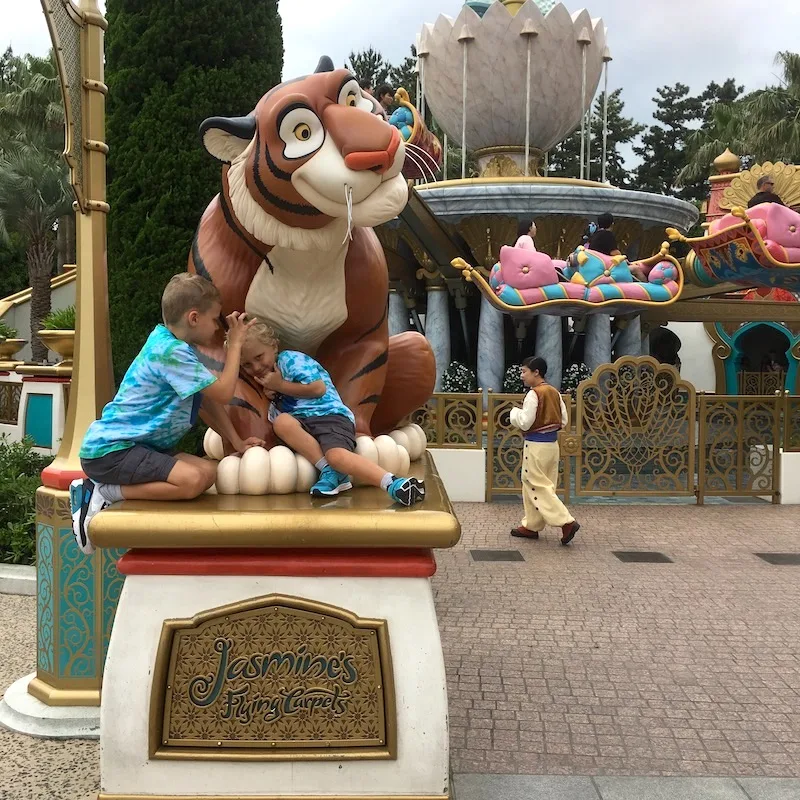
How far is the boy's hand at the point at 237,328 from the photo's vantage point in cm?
209

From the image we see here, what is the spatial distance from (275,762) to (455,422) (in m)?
6.73

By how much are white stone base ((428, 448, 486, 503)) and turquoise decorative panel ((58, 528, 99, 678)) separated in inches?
224

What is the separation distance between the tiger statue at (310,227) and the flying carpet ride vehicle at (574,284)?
231 inches

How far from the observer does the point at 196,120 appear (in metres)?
4.60

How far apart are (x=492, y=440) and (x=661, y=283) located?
2538 mm

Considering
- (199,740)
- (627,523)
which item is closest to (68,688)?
(199,740)

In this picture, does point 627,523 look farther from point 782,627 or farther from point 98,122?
point 98,122

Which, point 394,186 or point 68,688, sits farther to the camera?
point 68,688

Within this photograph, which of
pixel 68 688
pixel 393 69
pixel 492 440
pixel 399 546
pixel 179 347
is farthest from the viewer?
pixel 393 69

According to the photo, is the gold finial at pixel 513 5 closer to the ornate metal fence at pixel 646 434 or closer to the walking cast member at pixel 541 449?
the ornate metal fence at pixel 646 434

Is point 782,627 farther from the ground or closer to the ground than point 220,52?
closer to the ground

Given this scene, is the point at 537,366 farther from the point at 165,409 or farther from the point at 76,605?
the point at 165,409

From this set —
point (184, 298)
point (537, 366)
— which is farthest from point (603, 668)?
point (537, 366)

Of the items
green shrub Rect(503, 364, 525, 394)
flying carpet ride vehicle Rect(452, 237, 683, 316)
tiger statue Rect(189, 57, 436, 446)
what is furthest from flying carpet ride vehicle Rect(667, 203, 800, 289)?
tiger statue Rect(189, 57, 436, 446)
